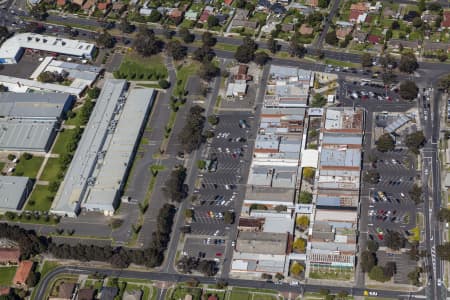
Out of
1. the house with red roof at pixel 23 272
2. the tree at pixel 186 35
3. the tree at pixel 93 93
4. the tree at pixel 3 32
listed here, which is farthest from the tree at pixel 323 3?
the house with red roof at pixel 23 272

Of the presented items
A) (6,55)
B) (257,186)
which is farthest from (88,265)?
(6,55)

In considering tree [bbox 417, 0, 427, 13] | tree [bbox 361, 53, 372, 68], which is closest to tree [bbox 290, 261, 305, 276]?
tree [bbox 361, 53, 372, 68]

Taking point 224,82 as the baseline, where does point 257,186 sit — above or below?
below

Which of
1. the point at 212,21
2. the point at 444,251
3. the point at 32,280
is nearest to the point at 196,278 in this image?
the point at 32,280

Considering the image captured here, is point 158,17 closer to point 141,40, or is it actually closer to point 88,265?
point 141,40

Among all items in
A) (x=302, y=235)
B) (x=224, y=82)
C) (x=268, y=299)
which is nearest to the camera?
(x=268, y=299)

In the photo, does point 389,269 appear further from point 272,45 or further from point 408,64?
point 272,45
